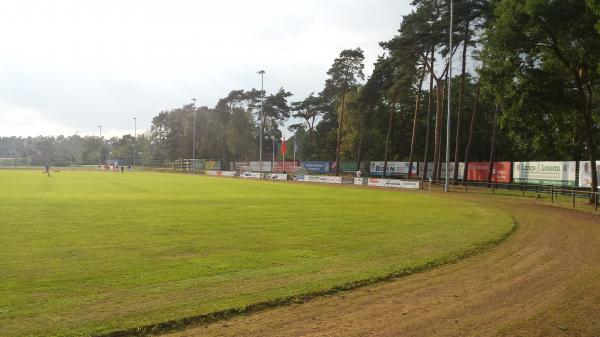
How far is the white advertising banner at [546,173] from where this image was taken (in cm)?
3544

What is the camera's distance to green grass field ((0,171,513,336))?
6.16 m

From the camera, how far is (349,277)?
8.12 m

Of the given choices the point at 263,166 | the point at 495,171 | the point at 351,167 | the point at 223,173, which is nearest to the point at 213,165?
the point at 263,166

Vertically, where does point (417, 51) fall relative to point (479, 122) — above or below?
above

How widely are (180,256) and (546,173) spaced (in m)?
37.1

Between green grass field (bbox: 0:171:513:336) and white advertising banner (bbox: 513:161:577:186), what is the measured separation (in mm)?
21253

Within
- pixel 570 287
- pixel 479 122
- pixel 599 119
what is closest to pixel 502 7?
pixel 599 119

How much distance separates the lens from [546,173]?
1503 inches

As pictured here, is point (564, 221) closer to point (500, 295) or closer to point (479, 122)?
point (500, 295)

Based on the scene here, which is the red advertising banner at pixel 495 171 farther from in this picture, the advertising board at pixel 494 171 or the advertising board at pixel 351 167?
the advertising board at pixel 351 167

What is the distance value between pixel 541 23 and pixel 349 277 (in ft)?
78.2

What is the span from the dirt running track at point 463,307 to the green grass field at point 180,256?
685mm

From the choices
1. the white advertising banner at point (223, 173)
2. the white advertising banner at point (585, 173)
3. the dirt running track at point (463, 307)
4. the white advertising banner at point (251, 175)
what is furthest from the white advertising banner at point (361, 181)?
the dirt running track at point (463, 307)

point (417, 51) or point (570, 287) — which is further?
point (417, 51)
